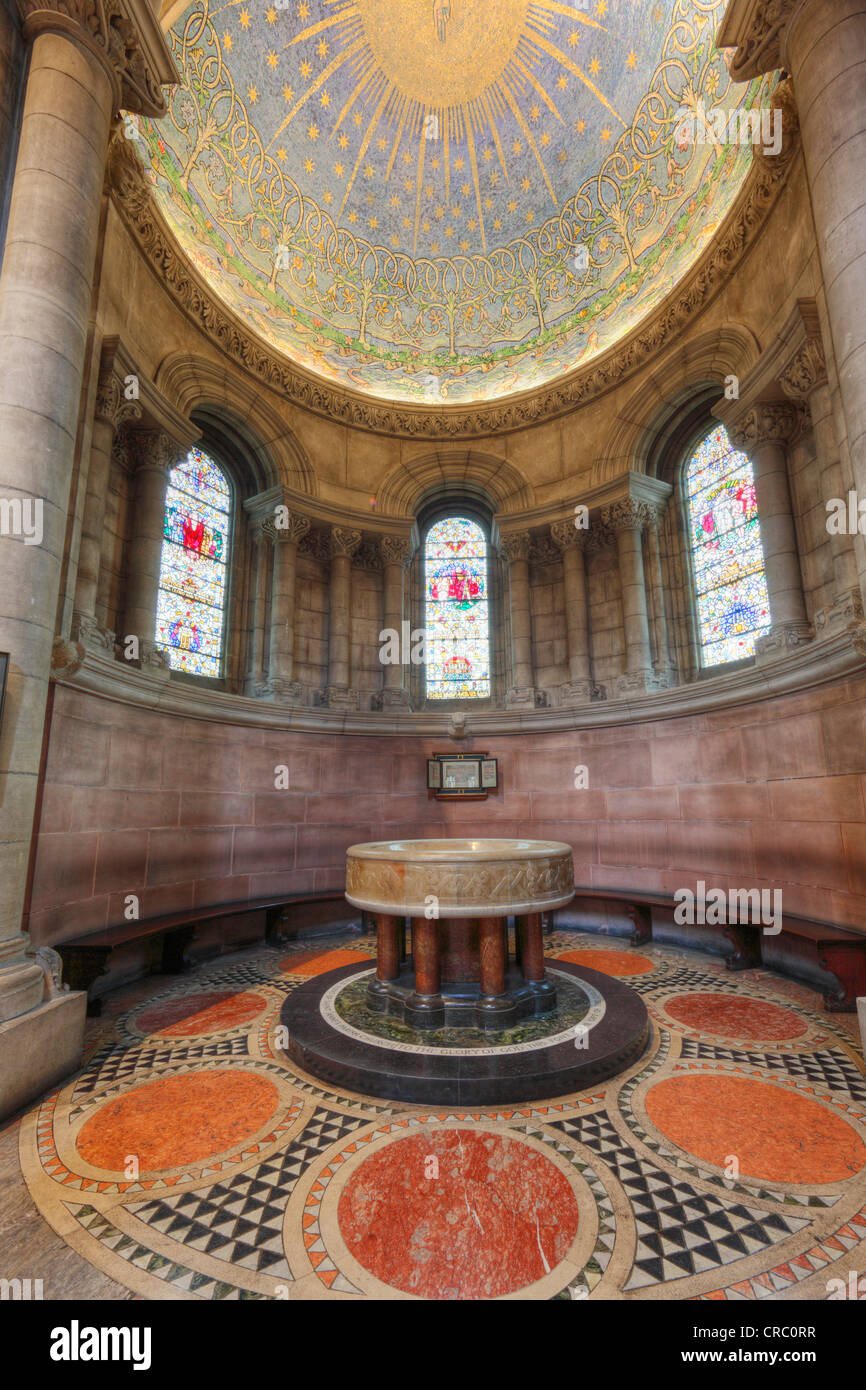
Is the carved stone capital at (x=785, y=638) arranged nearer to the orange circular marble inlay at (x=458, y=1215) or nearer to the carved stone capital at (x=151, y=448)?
the orange circular marble inlay at (x=458, y=1215)

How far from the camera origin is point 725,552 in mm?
9180

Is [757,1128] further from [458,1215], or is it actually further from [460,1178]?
[458,1215]

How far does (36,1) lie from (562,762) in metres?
10.1

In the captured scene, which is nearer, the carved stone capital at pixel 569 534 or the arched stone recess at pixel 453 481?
the carved stone capital at pixel 569 534

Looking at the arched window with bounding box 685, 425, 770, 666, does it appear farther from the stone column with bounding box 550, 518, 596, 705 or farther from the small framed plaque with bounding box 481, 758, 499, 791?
the small framed plaque with bounding box 481, 758, 499, 791

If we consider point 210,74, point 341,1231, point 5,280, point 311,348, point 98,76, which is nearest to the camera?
point 341,1231

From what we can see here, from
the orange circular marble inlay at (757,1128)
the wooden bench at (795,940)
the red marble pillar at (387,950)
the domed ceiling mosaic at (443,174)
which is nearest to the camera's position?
the orange circular marble inlay at (757,1128)

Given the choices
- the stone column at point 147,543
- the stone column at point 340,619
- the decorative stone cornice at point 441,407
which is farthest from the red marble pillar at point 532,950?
the decorative stone cornice at point 441,407

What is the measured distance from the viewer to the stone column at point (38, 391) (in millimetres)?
4125

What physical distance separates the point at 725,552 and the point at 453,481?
17.2 ft

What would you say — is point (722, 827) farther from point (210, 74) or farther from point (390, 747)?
point (210, 74)

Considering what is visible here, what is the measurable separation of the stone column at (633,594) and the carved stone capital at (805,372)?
3.14m

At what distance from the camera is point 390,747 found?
1058cm

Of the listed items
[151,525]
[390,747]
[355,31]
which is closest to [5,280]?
[151,525]
